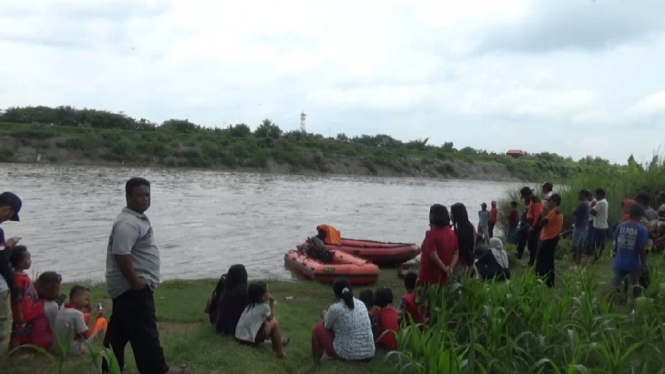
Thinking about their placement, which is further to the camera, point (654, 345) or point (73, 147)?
point (73, 147)

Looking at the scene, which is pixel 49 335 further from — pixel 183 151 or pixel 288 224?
pixel 183 151

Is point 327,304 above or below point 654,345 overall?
below

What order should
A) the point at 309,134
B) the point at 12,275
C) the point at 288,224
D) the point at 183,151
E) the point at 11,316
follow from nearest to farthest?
the point at 12,275
the point at 11,316
the point at 288,224
the point at 183,151
the point at 309,134

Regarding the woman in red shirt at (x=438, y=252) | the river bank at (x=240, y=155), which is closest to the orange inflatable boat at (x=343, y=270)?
the woman in red shirt at (x=438, y=252)

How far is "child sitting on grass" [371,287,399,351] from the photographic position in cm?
597

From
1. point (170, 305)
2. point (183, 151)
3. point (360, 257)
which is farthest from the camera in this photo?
point (183, 151)

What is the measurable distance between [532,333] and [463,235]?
1549 mm

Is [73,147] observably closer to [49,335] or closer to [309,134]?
[309,134]

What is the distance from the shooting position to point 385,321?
609cm

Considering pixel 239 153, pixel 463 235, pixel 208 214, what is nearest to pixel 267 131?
pixel 239 153

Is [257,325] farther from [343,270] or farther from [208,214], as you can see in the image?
[208,214]

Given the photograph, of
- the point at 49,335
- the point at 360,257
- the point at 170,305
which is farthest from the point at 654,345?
the point at 360,257

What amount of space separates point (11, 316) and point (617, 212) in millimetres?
12942

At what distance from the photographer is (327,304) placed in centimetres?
939
